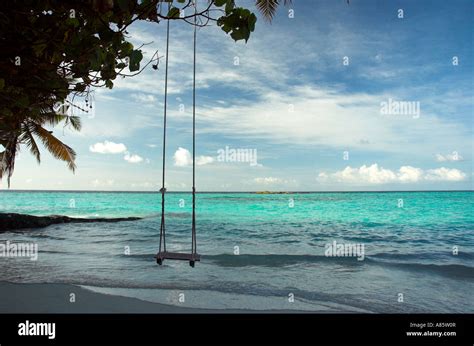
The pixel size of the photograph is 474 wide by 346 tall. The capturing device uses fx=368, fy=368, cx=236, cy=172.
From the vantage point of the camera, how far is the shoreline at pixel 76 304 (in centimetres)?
495

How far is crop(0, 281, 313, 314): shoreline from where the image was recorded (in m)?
4.95

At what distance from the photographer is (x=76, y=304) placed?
525 centimetres

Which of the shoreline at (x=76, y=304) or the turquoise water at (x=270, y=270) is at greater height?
the shoreline at (x=76, y=304)

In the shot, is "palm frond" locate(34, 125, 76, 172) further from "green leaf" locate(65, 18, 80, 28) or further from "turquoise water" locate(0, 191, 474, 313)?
"green leaf" locate(65, 18, 80, 28)

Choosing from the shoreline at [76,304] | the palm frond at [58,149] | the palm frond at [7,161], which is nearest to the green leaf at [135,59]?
the shoreline at [76,304]

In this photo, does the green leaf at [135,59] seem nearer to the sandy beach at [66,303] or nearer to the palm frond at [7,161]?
the sandy beach at [66,303]

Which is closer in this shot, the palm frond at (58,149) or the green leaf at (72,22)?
the green leaf at (72,22)

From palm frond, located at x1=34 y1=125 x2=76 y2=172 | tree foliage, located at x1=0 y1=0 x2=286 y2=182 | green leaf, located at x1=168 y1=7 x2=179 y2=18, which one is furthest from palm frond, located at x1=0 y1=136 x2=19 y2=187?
green leaf, located at x1=168 y1=7 x2=179 y2=18

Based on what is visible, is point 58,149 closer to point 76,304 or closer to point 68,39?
point 76,304

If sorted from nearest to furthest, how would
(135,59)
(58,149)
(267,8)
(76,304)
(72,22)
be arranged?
(135,59) < (72,22) < (76,304) < (267,8) < (58,149)

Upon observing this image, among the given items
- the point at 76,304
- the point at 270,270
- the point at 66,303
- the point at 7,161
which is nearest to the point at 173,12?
the point at 76,304
